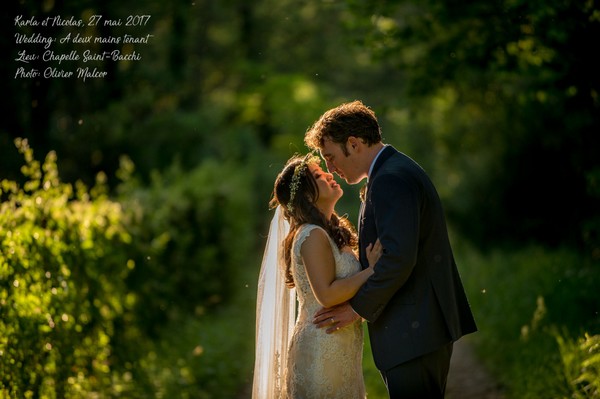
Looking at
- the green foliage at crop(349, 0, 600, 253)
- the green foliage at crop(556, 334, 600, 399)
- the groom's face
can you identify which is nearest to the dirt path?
the green foliage at crop(556, 334, 600, 399)

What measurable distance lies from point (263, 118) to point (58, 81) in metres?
17.3

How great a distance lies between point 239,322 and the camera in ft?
38.6

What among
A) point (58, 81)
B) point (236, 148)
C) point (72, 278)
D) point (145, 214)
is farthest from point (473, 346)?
point (236, 148)

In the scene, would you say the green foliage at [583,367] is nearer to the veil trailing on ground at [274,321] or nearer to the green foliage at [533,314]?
the green foliage at [533,314]

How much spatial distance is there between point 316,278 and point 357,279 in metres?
0.26

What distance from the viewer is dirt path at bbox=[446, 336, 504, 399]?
806 cm

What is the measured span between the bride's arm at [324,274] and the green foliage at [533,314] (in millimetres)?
2609

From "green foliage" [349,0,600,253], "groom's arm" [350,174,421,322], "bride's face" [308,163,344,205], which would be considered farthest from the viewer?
"green foliage" [349,0,600,253]

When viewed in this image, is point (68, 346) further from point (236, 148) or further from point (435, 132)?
point (236, 148)

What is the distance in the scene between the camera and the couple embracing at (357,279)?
443cm

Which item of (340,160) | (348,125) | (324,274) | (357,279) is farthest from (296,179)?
(357,279)

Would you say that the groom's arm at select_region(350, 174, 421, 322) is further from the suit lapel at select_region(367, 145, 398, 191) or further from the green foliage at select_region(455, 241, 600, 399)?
the green foliage at select_region(455, 241, 600, 399)

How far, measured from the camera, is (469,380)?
876cm

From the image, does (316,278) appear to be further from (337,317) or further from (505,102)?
(505,102)
